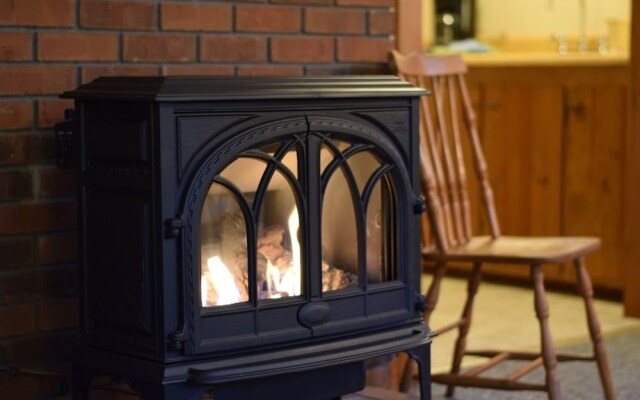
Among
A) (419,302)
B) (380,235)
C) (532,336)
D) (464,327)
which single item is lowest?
(532,336)

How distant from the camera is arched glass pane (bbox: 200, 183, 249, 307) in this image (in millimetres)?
2275

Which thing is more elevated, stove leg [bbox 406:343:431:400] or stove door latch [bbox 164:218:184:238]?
stove door latch [bbox 164:218:184:238]

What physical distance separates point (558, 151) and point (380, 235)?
7.75 ft

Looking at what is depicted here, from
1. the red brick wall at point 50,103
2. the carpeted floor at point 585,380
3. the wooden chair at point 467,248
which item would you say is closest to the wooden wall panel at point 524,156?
the carpeted floor at point 585,380

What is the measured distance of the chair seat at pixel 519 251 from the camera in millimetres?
2877

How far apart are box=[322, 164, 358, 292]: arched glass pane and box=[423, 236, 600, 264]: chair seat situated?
1.83ft

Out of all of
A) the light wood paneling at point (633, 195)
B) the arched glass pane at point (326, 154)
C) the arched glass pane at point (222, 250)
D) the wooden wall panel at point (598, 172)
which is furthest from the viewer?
the wooden wall panel at point (598, 172)

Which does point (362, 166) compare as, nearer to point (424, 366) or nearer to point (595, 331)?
point (424, 366)

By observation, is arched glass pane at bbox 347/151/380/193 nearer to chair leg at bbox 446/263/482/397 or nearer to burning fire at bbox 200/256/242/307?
burning fire at bbox 200/256/242/307

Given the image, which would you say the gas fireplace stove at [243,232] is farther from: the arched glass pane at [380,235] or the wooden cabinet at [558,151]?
the wooden cabinet at [558,151]

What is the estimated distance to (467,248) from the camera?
3.06 metres

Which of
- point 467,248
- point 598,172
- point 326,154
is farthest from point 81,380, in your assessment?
point 598,172

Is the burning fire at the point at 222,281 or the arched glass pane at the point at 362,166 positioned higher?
the arched glass pane at the point at 362,166

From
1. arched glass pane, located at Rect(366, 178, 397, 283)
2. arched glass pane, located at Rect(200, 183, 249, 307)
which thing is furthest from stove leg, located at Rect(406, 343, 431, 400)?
arched glass pane, located at Rect(200, 183, 249, 307)
